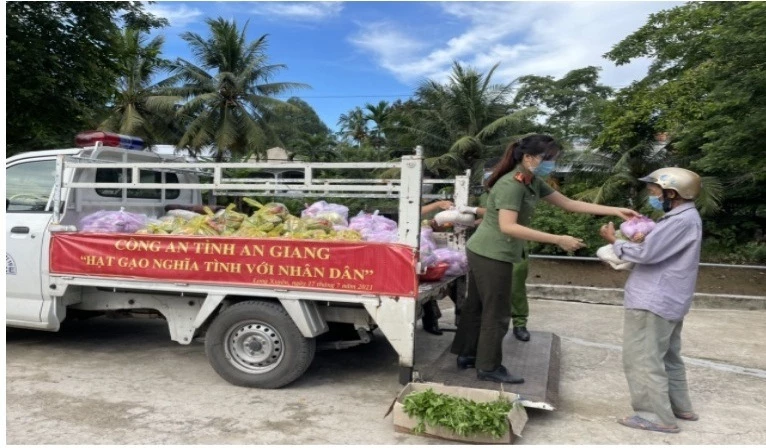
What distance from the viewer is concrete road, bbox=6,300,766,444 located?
3.79m

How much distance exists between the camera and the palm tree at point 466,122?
80.8 feet

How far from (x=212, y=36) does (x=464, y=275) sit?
25.5m

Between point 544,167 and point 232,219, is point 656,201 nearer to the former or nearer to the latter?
point 544,167

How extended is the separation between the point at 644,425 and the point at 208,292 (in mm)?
3149

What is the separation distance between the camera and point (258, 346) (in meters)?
4.59

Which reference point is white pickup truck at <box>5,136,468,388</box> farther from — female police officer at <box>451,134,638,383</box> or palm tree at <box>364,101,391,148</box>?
palm tree at <box>364,101,391,148</box>

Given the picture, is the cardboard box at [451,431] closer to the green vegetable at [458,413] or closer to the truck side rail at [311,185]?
the green vegetable at [458,413]

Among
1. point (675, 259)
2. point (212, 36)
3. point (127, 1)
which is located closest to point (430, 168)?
point (212, 36)

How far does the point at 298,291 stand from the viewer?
4398mm

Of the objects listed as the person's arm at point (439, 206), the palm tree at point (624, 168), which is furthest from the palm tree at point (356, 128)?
the person's arm at point (439, 206)

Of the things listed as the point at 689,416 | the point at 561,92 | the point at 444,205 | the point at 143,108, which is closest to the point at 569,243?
the point at 689,416

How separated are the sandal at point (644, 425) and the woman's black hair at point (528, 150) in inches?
71.0

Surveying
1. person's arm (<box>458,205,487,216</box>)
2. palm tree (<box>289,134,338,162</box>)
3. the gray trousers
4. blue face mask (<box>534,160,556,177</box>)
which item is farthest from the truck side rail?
palm tree (<box>289,134,338,162</box>)

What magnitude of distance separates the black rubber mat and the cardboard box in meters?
0.22
